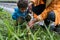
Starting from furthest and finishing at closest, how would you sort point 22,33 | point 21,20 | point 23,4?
1. point 21,20
2. point 23,4
3. point 22,33

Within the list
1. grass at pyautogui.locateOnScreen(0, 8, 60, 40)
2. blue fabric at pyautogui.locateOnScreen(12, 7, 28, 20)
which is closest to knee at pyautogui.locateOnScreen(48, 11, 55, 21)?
grass at pyautogui.locateOnScreen(0, 8, 60, 40)

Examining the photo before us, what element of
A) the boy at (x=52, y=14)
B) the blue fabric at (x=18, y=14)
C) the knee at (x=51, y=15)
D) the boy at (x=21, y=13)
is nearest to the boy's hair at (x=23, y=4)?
the boy at (x=21, y=13)

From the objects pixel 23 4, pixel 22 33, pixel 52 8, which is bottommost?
pixel 22 33

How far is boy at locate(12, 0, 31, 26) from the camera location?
3.86 metres

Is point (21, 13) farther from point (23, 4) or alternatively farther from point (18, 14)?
point (23, 4)

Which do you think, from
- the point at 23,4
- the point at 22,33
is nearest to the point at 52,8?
the point at 23,4

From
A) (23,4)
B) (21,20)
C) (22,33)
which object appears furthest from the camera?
(21,20)

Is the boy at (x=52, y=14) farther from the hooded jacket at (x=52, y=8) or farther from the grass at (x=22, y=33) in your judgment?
the grass at (x=22, y=33)

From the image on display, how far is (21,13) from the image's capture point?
3982mm

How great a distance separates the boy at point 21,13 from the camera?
3863mm

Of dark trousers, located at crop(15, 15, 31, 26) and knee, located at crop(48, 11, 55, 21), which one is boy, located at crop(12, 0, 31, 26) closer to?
dark trousers, located at crop(15, 15, 31, 26)

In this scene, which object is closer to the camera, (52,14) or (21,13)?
(52,14)

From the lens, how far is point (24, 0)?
154 inches

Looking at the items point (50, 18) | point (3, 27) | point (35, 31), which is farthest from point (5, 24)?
point (50, 18)
